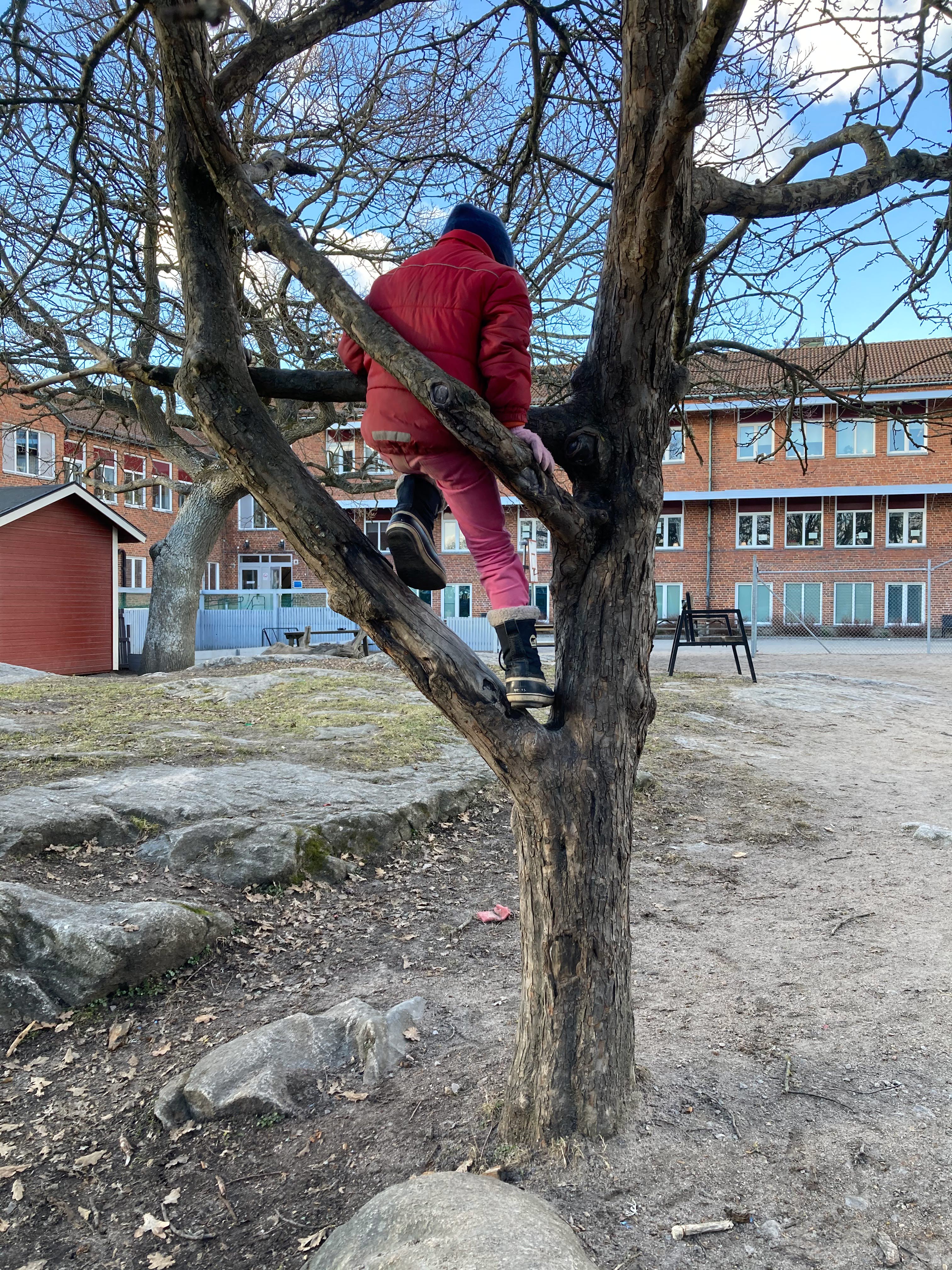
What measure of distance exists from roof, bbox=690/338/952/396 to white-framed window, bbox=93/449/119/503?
31.2 ft

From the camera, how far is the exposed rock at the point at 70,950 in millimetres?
3408

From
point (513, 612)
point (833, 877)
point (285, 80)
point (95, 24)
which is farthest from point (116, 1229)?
point (285, 80)

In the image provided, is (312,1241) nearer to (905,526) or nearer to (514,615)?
(514,615)

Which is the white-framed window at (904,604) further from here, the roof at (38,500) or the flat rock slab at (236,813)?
the flat rock slab at (236,813)

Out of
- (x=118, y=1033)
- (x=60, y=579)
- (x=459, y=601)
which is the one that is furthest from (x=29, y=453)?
(x=118, y=1033)

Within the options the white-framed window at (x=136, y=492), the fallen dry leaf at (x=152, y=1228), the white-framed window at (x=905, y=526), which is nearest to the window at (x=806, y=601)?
the white-framed window at (x=905, y=526)

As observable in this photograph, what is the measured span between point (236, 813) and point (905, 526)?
32577 millimetres

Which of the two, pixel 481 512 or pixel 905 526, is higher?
pixel 905 526

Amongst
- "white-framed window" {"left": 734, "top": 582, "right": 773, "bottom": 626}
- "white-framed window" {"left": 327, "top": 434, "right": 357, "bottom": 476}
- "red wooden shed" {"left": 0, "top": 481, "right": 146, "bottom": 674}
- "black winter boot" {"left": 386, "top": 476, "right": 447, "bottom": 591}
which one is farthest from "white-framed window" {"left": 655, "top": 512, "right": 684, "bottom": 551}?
"black winter boot" {"left": 386, "top": 476, "right": 447, "bottom": 591}

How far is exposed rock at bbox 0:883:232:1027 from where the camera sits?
3408mm

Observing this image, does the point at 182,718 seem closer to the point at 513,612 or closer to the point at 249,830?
the point at 249,830

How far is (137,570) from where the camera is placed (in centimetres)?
3416

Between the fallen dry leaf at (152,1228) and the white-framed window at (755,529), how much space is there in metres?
32.6

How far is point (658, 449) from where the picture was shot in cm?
258
